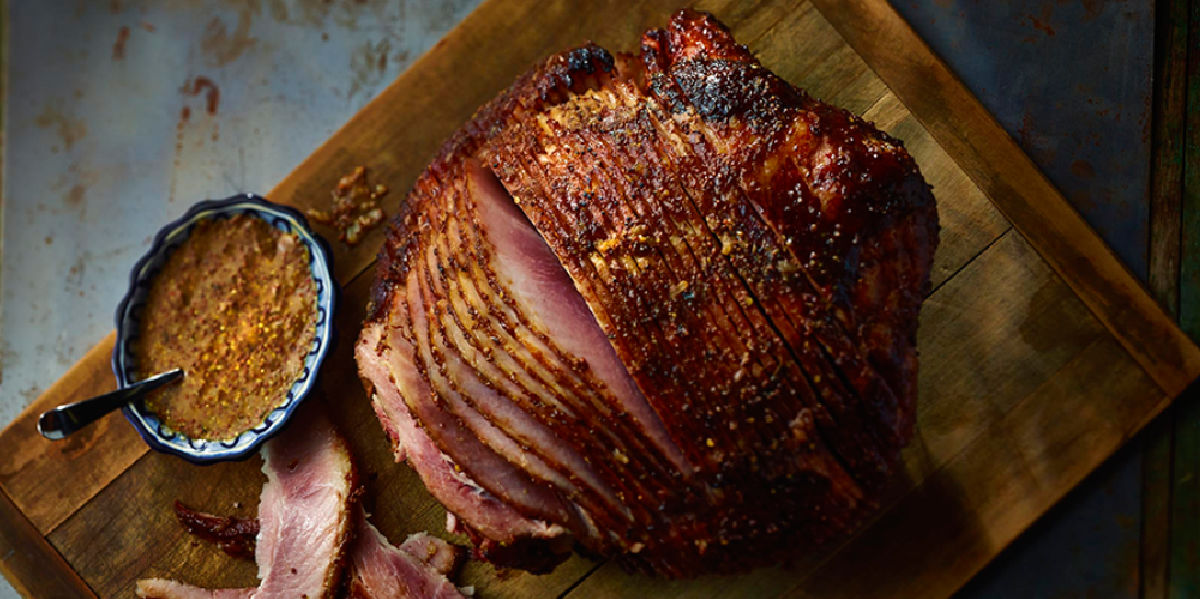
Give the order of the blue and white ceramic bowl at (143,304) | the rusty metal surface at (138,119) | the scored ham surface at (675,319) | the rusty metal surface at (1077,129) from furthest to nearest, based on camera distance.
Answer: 1. the rusty metal surface at (138,119)
2. the rusty metal surface at (1077,129)
3. the blue and white ceramic bowl at (143,304)
4. the scored ham surface at (675,319)

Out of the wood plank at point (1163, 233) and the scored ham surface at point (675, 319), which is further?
the wood plank at point (1163, 233)

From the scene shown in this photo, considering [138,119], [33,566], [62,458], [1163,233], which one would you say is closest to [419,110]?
[138,119]

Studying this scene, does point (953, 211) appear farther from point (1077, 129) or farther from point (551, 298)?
point (551, 298)

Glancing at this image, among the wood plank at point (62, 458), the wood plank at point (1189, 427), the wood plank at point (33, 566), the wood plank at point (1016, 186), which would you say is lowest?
the wood plank at point (1189, 427)

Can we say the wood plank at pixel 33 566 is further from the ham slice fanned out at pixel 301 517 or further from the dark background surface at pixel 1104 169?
the dark background surface at pixel 1104 169

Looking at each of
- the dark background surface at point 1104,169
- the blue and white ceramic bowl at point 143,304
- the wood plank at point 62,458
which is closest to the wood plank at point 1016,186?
the dark background surface at point 1104,169

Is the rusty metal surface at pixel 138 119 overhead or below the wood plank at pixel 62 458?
overhead

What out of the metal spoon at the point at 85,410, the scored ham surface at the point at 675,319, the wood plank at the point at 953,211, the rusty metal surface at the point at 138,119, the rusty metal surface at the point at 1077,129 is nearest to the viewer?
the scored ham surface at the point at 675,319
